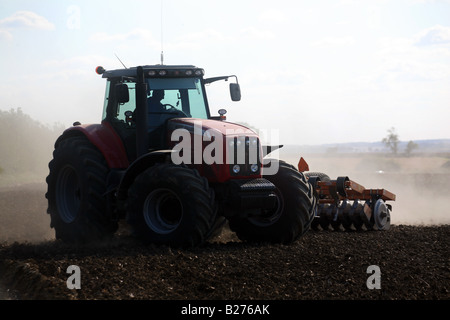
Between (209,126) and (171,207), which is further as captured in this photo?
(209,126)

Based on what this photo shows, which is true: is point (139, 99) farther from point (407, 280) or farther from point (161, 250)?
point (407, 280)

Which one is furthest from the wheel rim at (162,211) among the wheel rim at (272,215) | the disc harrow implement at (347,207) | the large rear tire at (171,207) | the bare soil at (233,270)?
the disc harrow implement at (347,207)

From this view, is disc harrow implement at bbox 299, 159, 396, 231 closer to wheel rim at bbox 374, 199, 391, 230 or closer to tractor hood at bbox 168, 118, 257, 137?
wheel rim at bbox 374, 199, 391, 230

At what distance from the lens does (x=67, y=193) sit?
1202 cm

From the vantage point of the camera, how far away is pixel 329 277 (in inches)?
307

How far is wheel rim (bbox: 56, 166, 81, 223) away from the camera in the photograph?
11.9 m

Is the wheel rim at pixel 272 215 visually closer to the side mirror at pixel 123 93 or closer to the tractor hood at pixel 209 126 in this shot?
the tractor hood at pixel 209 126

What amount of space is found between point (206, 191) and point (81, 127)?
337 cm

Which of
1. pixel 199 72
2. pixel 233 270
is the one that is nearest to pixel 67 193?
pixel 199 72

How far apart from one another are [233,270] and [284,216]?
8.28 ft

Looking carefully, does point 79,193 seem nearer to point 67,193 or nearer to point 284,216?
point 67,193

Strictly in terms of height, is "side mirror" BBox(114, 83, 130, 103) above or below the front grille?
above

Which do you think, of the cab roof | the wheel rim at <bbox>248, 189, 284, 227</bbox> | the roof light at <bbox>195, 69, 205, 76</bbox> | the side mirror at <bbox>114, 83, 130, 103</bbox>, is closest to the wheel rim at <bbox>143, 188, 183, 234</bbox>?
the wheel rim at <bbox>248, 189, 284, 227</bbox>

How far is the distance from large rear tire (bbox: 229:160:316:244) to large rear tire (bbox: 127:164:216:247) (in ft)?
4.16
